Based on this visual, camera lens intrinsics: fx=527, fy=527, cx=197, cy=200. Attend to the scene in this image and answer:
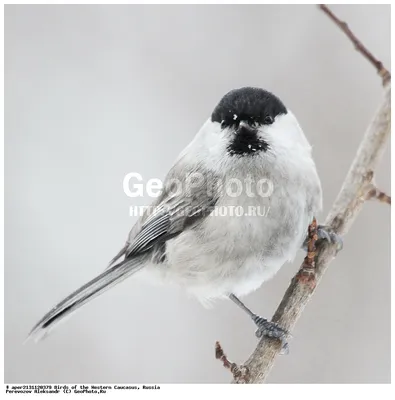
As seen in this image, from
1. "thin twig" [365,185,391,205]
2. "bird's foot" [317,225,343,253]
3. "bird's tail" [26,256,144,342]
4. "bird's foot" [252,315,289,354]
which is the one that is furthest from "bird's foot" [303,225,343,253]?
"bird's tail" [26,256,144,342]

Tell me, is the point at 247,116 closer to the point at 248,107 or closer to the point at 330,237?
the point at 248,107

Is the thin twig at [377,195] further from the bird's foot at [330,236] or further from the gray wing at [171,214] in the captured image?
the gray wing at [171,214]

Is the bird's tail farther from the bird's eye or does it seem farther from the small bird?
the bird's eye

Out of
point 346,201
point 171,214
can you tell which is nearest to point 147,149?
point 171,214

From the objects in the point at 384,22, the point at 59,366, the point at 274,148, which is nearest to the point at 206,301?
the point at 274,148

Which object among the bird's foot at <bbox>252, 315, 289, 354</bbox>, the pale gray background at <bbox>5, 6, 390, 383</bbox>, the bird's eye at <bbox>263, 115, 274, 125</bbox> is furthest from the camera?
the pale gray background at <bbox>5, 6, 390, 383</bbox>

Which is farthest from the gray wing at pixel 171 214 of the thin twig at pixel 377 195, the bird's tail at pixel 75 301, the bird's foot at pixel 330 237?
the thin twig at pixel 377 195
